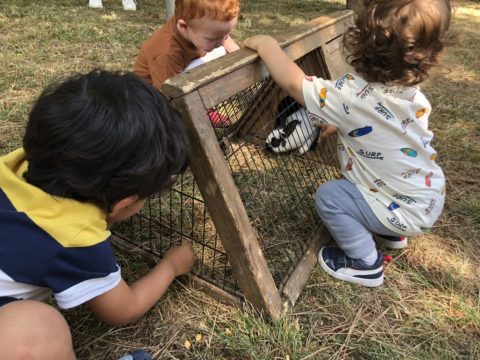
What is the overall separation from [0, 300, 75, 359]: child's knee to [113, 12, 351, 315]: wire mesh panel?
1.73ft

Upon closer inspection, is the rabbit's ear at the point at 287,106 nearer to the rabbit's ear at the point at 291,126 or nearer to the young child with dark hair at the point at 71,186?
the rabbit's ear at the point at 291,126

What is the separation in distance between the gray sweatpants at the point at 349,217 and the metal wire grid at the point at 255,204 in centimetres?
21

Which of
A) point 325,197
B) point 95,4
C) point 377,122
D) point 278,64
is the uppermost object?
point 95,4

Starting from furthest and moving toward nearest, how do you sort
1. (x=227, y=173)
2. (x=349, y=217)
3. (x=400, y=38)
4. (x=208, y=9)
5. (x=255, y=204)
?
(x=255, y=204) → (x=208, y=9) → (x=349, y=217) → (x=400, y=38) → (x=227, y=173)

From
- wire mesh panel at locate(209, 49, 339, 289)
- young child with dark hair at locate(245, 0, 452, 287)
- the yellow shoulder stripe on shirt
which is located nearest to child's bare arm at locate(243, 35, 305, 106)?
young child with dark hair at locate(245, 0, 452, 287)

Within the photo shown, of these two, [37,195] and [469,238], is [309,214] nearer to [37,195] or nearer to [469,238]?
[469,238]

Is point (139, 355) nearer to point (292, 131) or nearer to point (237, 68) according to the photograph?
point (237, 68)

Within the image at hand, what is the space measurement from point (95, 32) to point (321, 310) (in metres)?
3.66

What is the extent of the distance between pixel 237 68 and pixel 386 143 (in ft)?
1.97

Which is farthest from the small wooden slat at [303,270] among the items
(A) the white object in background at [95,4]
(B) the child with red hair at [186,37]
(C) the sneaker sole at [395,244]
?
(A) the white object in background at [95,4]

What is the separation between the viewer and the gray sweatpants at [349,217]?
1712 millimetres

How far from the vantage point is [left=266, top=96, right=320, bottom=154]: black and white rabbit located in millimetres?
2260

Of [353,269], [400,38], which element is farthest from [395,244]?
[400,38]

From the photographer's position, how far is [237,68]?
140 centimetres
